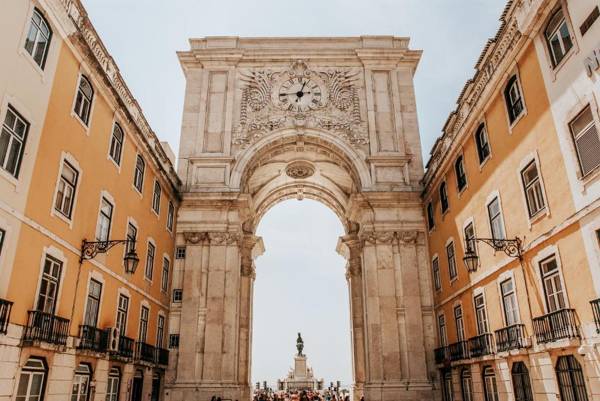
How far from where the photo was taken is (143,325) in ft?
67.5

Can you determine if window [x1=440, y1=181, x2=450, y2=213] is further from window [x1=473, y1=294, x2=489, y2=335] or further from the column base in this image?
the column base

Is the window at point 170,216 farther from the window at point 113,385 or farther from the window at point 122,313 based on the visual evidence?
the window at point 113,385

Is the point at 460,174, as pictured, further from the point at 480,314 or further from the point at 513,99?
the point at 480,314

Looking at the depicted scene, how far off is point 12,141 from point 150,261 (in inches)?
439

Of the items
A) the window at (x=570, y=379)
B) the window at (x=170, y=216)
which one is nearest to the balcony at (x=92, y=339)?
the window at (x=170, y=216)

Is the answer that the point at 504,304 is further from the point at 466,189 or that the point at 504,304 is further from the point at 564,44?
the point at 564,44

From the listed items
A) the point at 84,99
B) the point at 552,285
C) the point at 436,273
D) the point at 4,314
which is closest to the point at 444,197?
the point at 436,273

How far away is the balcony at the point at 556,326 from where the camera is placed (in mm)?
11623

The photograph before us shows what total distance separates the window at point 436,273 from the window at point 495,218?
271 inches

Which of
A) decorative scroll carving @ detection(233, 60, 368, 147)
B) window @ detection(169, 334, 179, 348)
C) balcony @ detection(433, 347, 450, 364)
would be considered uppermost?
decorative scroll carving @ detection(233, 60, 368, 147)

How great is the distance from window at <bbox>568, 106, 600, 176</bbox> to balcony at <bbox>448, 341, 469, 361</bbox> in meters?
9.85

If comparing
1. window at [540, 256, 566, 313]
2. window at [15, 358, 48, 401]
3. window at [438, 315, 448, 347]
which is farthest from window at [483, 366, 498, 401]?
window at [15, 358, 48, 401]

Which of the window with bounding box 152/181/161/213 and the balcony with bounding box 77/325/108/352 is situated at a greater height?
the window with bounding box 152/181/161/213

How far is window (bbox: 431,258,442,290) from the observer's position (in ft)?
77.5
